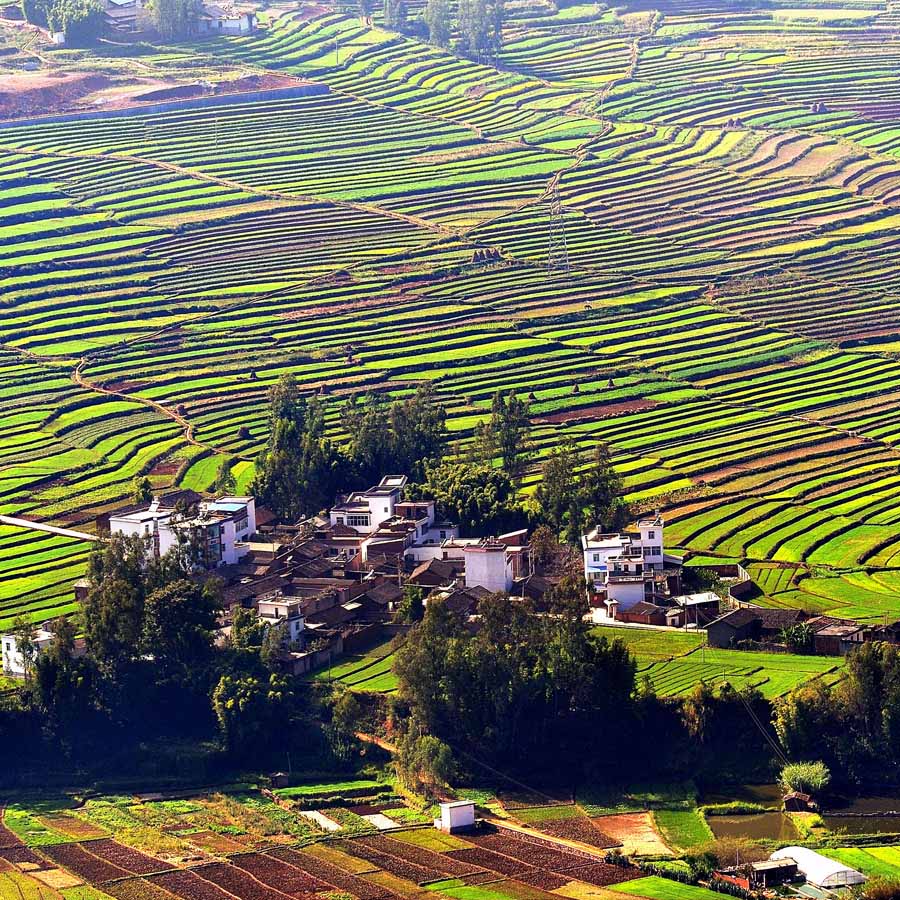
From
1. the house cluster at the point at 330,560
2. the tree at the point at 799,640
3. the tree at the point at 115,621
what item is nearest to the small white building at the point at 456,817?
the house cluster at the point at 330,560

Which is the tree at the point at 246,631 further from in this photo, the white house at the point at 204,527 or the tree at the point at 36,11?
the tree at the point at 36,11

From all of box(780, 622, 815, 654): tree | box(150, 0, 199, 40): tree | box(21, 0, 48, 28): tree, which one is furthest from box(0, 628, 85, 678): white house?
box(21, 0, 48, 28): tree


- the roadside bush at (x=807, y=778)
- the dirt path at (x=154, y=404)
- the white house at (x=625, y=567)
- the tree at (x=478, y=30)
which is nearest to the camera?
the roadside bush at (x=807, y=778)

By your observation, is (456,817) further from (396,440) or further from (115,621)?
(396,440)

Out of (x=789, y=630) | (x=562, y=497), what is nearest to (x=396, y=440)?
(x=562, y=497)

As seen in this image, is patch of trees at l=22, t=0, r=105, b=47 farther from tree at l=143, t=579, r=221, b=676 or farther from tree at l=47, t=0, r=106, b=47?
tree at l=143, t=579, r=221, b=676

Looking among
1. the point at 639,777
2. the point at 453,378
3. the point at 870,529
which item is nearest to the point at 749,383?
the point at 453,378
